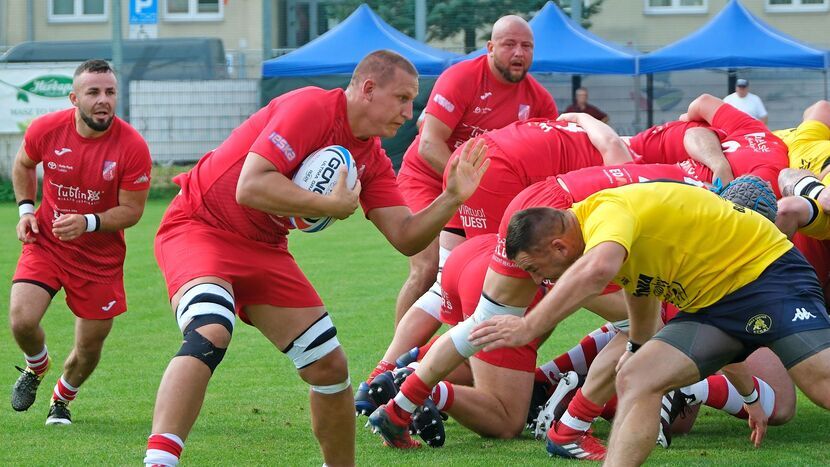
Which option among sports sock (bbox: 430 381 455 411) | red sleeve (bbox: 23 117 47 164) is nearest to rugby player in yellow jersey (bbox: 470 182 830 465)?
sports sock (bbox: 430 381 455 411)

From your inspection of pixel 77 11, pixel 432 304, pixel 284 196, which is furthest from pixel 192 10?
pixel 284 196

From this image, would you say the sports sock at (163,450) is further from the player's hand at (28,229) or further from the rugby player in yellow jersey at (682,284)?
the player's hand at (28,229)

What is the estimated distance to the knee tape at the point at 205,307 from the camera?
16.7 feet

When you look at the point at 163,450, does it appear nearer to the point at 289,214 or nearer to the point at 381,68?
the point at 289,214

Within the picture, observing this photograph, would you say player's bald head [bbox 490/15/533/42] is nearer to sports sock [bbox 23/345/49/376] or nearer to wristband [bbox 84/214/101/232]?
wristband [bbox 84/214/101/232]

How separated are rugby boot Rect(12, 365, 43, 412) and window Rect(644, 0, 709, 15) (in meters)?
24.5

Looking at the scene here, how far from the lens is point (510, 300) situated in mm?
6066

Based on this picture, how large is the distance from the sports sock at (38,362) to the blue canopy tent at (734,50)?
16879 mm

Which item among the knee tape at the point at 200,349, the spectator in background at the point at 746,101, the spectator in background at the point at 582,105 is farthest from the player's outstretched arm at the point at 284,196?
the spectator in background at the point at 746,101

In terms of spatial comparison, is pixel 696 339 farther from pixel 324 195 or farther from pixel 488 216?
pixel 488 216

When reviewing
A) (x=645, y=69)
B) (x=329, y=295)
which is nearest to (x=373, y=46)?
(x=645, y=69)

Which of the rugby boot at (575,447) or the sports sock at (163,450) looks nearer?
the sports sock at (163,450)

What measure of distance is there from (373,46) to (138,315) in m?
13.6

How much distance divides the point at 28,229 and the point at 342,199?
297cm
